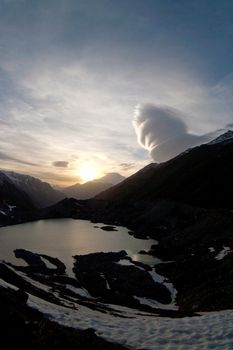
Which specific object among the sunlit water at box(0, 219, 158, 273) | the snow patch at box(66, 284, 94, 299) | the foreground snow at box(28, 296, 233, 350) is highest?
the sunlit water at box(0, 219, 158, 273)

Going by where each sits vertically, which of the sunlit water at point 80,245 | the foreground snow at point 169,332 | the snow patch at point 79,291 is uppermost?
the sunlit water at point 80,245

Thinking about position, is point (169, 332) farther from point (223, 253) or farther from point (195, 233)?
point (195, 233)

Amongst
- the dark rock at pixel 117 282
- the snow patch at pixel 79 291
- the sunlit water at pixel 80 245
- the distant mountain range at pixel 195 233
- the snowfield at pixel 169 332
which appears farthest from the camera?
the sunlit water at pixel 80 245

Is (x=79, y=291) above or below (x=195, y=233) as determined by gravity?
below

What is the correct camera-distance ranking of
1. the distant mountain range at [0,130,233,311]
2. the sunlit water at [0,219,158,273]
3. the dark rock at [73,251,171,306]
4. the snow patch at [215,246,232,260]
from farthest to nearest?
the sunlit water at [0,219,158,273]
the snow patch at [215,246,232,260]
the dark rock at [73,251,171,306]
the distant mountain range at [0,130,233,311]

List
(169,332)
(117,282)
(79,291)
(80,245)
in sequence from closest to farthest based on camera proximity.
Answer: (169,332)
(79,291)
(117,282)
(80,245)

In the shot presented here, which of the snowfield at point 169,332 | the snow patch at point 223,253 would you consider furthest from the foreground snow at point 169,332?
the snow patch at point 223,253

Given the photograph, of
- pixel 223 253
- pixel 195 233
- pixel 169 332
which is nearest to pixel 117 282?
pixel 223 253

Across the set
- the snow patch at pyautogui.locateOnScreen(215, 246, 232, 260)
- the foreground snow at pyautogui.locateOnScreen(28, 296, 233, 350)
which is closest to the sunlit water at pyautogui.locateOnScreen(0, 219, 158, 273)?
the snow patch at pyautogui.locateOnScreen(215, 246, 232, 260)

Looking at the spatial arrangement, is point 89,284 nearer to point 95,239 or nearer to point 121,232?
point 95,239

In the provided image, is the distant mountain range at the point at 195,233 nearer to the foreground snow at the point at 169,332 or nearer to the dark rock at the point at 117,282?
the dark rock at the point at 117,282

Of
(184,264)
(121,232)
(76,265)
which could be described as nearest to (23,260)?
(76,265)

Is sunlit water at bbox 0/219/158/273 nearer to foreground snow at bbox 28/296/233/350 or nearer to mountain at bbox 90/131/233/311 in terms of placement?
mountain at bbox 90/131/233/311
